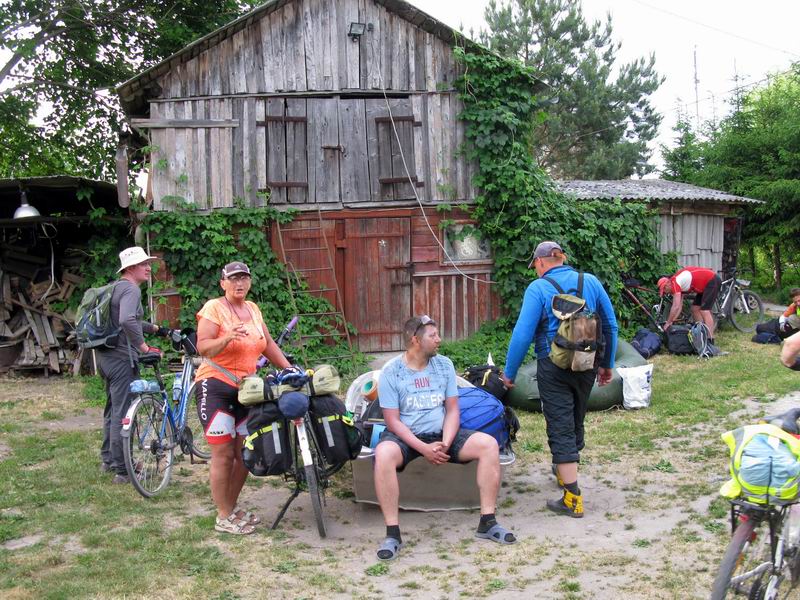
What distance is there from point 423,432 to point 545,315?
1138 millimetres

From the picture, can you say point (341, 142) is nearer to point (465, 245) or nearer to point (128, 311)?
point (465, 245)

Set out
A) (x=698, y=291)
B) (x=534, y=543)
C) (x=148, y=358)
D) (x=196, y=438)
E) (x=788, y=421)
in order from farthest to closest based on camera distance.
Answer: (x=698, y=291)
(x=196, y=438)
(x=148, y=358)
(x=534, y=543)
(x=788, y=421)

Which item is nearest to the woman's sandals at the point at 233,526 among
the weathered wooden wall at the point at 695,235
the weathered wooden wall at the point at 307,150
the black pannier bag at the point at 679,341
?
the weathered wooden wall at the point at 307,150

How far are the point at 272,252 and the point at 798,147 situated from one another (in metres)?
14.8

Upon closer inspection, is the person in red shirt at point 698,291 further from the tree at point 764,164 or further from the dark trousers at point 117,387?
the dark trousers at point 117,387

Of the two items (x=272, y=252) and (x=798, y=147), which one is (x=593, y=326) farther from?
(x=798, y=147)

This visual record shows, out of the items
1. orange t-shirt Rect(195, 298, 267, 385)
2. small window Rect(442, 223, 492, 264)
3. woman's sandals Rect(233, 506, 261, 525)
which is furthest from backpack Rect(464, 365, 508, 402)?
small window Rect(442, 223, 492, 264)

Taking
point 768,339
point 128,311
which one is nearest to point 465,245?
point 768,339

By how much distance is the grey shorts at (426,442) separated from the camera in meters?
4.76

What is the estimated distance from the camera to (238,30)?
10.6m

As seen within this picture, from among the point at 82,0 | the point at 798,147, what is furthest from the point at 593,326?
the point at 798,147

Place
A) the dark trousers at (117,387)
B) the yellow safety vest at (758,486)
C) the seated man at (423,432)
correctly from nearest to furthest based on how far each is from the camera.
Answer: the yellow safety vest at (758,486)
the seated man at (423,432)
the dark trousers at (117,387)

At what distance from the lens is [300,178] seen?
10.8m

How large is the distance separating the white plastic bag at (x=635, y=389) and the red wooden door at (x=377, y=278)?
150 inches
